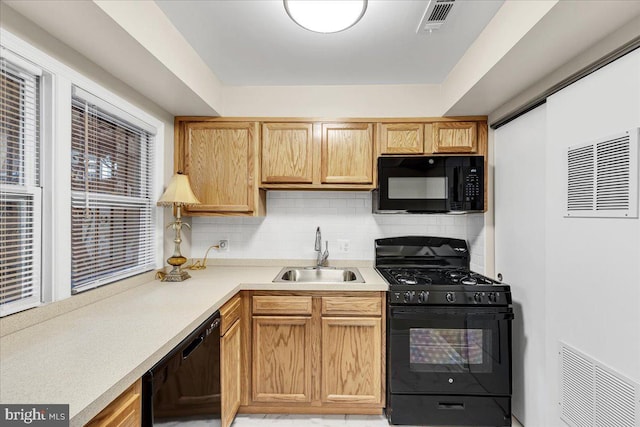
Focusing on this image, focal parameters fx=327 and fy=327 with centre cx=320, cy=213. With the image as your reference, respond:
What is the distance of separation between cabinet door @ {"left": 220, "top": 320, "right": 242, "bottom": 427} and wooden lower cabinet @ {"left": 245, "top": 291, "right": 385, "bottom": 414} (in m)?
0.11

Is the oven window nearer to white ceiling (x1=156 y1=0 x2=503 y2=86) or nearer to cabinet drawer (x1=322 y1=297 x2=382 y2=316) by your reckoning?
cabinet drawer (x1=322 y1=297 x2=382 y2=316)

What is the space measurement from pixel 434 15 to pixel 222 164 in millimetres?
1711

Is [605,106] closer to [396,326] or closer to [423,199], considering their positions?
[423,199]

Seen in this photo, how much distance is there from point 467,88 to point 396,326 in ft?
5.09

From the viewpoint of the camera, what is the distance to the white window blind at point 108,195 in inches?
63.4

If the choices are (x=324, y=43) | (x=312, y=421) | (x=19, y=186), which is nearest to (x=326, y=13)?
(x=324, y=43)

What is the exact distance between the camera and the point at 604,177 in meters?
1.41

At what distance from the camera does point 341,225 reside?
9.27ft

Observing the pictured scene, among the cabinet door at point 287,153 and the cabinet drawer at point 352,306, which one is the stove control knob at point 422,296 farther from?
the cabinet door at point 287,153

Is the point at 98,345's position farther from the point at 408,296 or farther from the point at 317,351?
the point at 408,296

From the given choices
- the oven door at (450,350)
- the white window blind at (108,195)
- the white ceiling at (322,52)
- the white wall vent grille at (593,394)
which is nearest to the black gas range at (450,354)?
the oven door at (450,350)

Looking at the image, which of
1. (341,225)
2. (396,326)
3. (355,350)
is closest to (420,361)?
(396,326)

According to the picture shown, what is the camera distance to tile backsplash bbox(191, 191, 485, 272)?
2.81 m

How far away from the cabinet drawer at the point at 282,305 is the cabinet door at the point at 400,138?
127 centimetres
